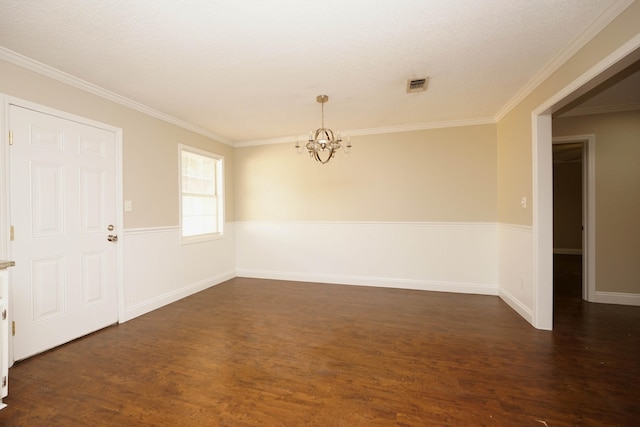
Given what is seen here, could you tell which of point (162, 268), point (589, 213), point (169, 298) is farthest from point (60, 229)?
point (589, 213)

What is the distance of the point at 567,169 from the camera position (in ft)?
24.9

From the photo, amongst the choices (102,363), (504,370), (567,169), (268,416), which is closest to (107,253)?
(102,363)

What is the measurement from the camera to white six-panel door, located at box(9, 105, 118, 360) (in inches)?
92.5

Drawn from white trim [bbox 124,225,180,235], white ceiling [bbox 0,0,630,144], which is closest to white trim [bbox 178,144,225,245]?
white trim [bbox 124,225,180,235]

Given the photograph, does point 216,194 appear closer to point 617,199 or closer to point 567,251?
point 617,199

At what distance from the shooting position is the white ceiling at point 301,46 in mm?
1845

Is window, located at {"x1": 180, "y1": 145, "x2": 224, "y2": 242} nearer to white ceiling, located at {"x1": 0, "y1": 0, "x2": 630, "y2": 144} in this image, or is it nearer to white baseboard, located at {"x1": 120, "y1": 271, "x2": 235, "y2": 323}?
white baseboard, located at {"x1": 120, "y1": 271, "x2": 235, "y2": 323}

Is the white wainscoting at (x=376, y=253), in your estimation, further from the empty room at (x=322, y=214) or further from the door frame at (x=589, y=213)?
the door frame at (x=589, y=213)

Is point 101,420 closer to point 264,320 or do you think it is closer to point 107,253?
point 264,320

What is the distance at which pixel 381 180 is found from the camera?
180 inches

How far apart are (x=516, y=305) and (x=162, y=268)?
459 centimetres

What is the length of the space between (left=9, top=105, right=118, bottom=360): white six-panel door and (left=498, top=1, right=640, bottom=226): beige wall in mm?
4526

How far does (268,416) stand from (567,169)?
9.56m

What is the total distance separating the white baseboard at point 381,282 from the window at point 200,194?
115cm
